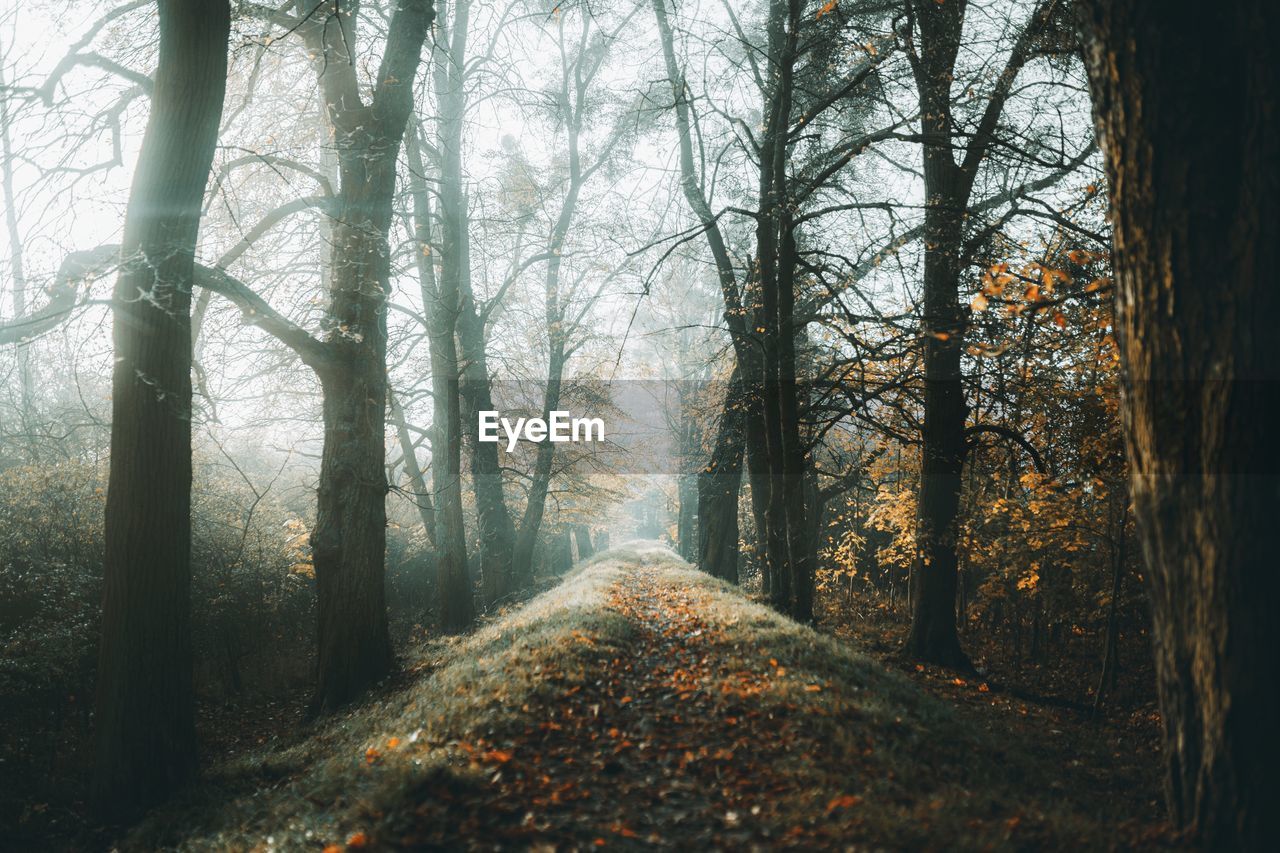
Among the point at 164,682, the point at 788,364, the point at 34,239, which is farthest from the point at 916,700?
the point at 34,239

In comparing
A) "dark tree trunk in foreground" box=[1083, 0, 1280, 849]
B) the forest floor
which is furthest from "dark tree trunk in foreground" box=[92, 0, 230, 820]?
"dark tree trunk in foreground" box=[1083, 0, 1280, 849]

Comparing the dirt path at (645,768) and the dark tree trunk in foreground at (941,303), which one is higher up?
the dark tree trunk in foreground at (941,303)

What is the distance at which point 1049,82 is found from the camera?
25.0 ft

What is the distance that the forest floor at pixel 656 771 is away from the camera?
337 cm

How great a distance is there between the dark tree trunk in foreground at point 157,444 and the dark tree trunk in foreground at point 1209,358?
6793 millimetres

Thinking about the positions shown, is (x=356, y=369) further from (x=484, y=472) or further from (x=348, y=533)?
(x=484, y=472)

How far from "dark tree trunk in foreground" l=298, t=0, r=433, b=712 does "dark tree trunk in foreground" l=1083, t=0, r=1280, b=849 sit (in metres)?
7.59

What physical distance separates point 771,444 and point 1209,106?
782 centimetres

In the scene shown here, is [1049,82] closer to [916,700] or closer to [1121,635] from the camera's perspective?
[916,700]

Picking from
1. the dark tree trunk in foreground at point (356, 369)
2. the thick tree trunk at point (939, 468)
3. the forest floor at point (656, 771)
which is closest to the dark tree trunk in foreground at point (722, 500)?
the thick tree trunk at point (939, 468)

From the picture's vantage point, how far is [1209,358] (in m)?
2.86

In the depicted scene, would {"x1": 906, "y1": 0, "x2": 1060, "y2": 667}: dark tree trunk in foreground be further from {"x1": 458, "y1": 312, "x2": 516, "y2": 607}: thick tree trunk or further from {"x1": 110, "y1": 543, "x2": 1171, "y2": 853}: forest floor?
{"x1": 458, "y1": 312, "x2": 516, "y2": 607}: thick tree trunk

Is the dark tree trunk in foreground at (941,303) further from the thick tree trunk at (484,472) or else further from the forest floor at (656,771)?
the thick tree trunk at (484,472)

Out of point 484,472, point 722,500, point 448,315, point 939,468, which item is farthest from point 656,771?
point 722,500
